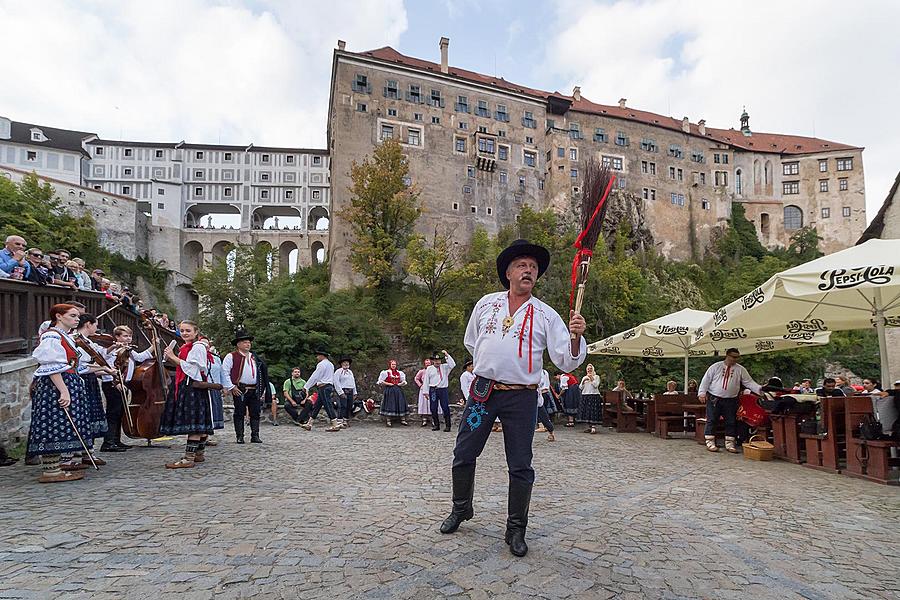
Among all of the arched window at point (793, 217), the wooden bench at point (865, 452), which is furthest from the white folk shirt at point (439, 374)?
the arched window at point (793, 217)

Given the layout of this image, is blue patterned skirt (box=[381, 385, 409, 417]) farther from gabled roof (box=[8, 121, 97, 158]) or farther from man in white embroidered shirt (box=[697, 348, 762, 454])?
gabled roof (box=[8, 121, 97, 158])

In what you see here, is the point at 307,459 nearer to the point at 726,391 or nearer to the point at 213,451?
the point at 213,451

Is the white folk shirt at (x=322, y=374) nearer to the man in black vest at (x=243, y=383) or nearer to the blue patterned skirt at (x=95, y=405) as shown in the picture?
the man in black vest at (x=243, y=383)

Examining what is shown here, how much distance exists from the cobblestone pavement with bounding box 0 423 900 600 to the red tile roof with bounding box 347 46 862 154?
1962 inches

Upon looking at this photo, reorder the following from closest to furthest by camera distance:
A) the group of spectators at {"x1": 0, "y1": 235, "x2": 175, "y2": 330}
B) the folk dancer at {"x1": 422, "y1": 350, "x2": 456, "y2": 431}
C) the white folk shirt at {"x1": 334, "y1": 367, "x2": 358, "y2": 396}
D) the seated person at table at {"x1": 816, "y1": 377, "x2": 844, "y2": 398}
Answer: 1. the group of spectators at {"x1": 0, "y1": 235, "x2": 175, "y2": 330}
2. the seated person at table at {"x1": 816, "y1": 377, "x2": 844, "y2": 398}
3. the folk dancer at {"x1": 422, "y1": 350, "x2": 456, "y2": 431}
4. the white folk shirt at {"x1": 334, "y1": 367, "x2": 358, "y2": 396}

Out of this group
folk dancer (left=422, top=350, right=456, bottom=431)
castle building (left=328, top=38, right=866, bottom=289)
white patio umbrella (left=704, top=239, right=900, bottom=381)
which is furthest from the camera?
castle building (left=328, top=38, right=866, bottom=289)

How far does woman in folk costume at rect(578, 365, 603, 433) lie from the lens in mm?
15789

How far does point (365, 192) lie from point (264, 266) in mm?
9909

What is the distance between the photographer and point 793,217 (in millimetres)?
70625

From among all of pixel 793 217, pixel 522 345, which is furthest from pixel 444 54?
pixel 522 345

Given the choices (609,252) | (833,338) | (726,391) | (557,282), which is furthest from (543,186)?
(726,391)

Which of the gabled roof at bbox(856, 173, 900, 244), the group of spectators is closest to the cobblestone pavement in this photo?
the group of spectators

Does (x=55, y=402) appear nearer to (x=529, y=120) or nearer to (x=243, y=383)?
(x=243, y=383)

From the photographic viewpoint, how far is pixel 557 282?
4075cm
